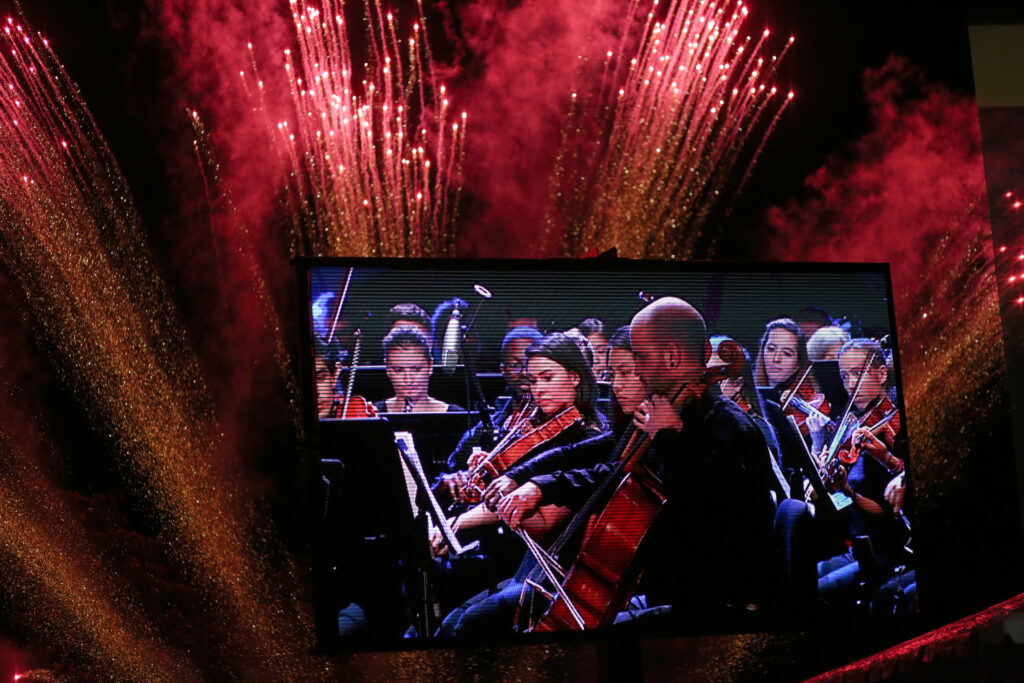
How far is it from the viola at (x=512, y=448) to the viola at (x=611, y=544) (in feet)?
0.86

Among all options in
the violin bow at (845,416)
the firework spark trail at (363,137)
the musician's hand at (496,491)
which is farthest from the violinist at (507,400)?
the firework spark trail at (363,137)

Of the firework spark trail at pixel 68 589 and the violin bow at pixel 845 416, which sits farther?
the firework spark trail at pixel 68 589

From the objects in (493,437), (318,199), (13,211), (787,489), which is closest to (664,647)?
(787,489)

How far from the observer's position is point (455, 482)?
4.43 m

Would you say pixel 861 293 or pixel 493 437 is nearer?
pixel 493 437

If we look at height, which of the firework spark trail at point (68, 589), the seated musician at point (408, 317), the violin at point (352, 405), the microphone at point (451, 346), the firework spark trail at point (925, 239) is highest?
the firework spark trail at point (925, 239)

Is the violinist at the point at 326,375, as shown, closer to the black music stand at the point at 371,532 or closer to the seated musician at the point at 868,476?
the black music stand at the point at 371,532

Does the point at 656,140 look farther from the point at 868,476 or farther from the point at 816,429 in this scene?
the point at 868,476

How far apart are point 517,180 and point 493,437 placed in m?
2.25

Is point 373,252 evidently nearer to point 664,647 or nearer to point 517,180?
point 517,180

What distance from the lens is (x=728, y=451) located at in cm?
475

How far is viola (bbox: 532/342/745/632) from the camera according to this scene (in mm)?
4488

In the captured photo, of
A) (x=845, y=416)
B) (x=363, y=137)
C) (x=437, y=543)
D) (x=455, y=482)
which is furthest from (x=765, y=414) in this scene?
(x=363, y=137)

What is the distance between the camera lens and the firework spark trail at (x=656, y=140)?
612 cm
